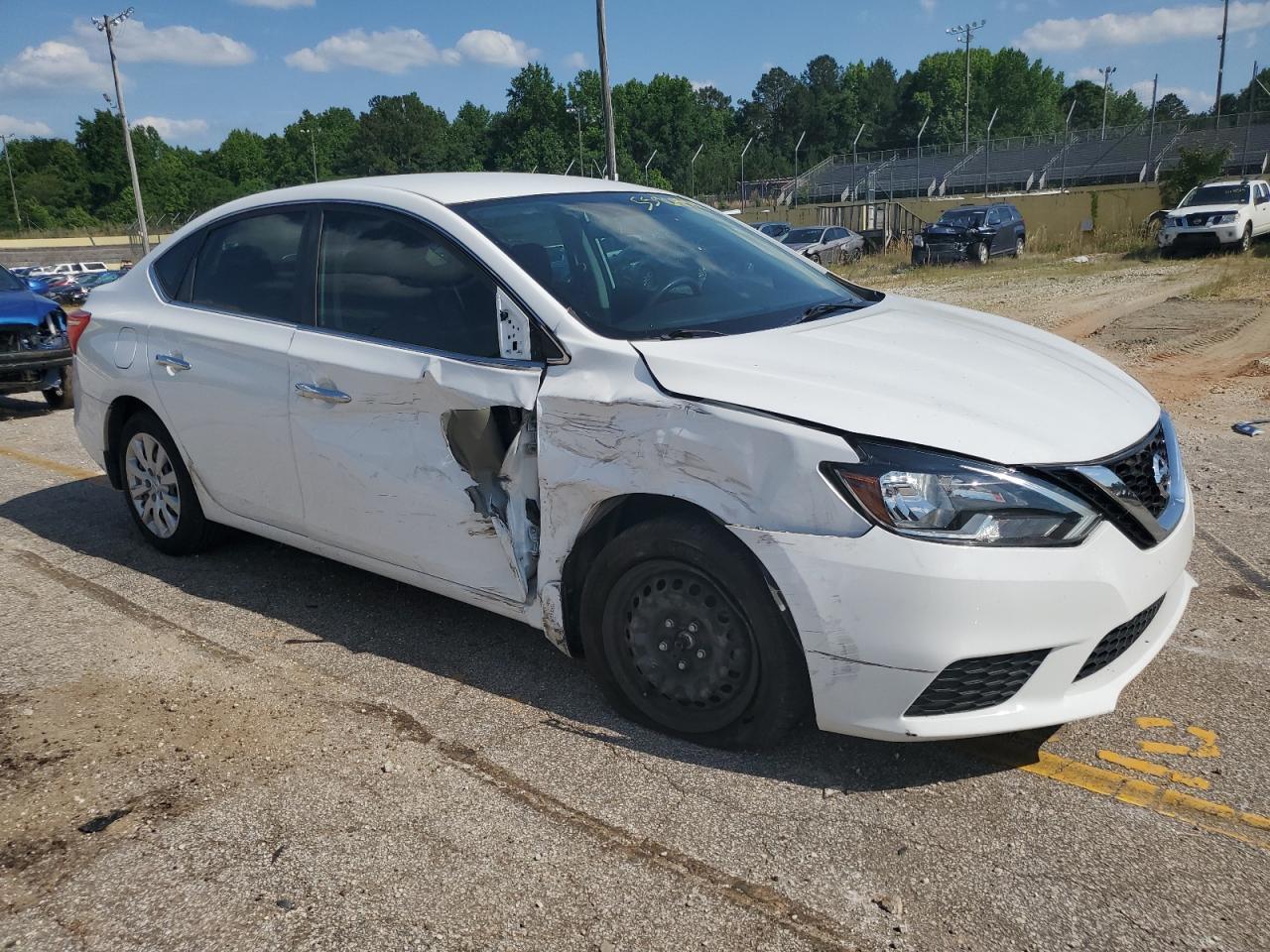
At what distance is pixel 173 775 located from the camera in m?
3.25

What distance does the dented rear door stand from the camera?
3.54 meters

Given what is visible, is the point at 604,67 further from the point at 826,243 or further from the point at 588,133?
the point at 588,133

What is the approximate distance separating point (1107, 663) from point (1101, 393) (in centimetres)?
87

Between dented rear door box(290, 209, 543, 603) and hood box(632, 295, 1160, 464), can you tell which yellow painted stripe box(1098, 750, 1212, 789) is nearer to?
hood box(632, 295, 1160, 464)

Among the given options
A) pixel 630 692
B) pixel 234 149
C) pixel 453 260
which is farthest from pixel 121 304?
pixel 234 149

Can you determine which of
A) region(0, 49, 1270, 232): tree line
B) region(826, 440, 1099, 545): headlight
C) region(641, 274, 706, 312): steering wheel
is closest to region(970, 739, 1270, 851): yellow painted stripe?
region(826, 440, 1099, 545): headlight

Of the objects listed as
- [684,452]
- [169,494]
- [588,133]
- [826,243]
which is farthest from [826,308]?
[588,133]

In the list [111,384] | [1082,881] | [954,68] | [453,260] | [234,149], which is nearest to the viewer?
[1082,881]

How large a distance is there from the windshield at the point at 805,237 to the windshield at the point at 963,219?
428cm

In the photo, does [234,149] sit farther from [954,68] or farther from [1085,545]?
[1085,545]

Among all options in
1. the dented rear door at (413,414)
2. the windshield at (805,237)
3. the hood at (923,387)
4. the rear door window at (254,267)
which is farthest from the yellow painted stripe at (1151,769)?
the windshield at (805,237)

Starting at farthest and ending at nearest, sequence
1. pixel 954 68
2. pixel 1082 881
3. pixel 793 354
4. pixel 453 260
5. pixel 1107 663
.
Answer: pixel 954 68 → pixel 453 260 → pixel 793 354 → pixel 1107 663 → pixel 1082 881

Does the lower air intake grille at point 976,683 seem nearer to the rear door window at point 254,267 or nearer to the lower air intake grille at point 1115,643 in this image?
the lower air intake grille at point 1115,643

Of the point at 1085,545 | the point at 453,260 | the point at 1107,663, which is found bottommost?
the point at 1107,663
